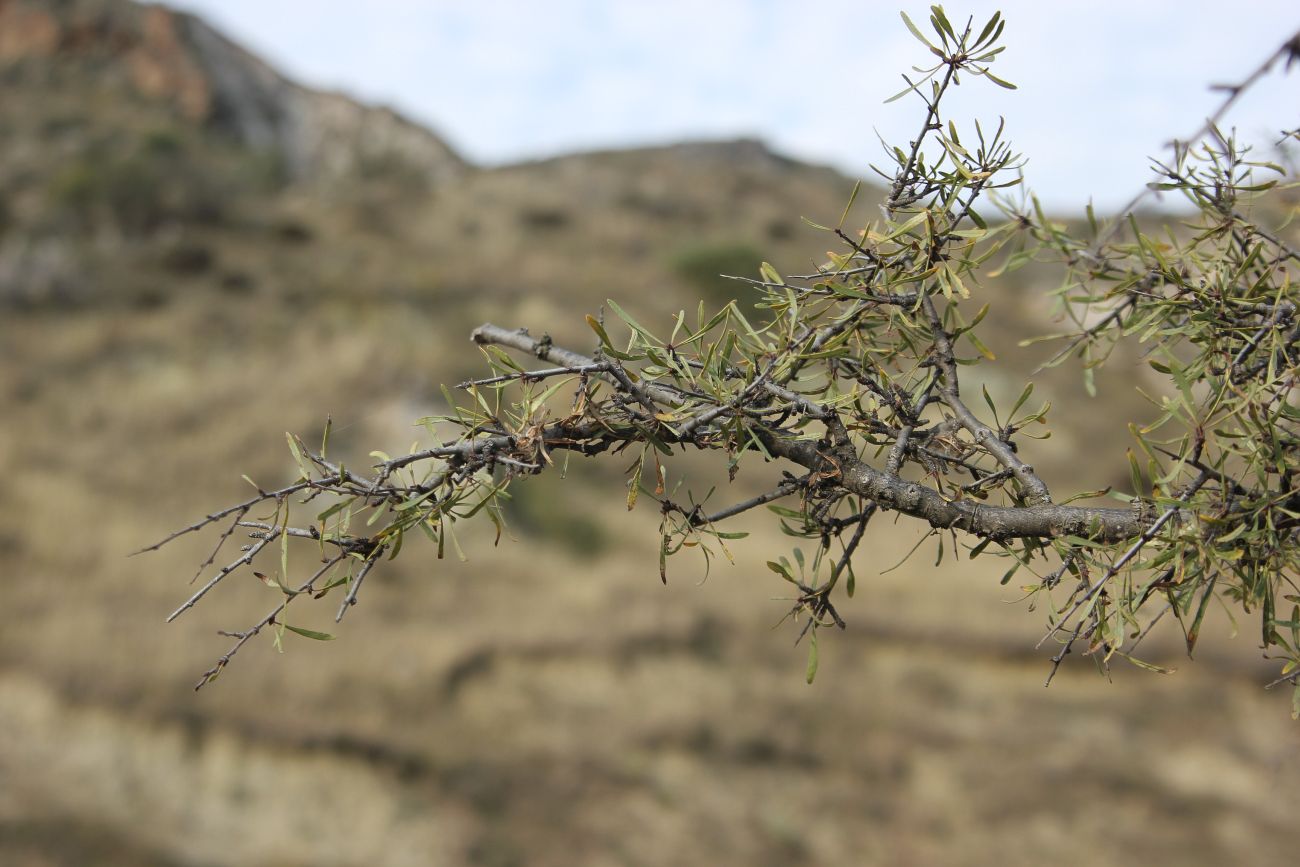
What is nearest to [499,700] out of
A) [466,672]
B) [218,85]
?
[466,672]

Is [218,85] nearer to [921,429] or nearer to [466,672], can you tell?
[466,672]

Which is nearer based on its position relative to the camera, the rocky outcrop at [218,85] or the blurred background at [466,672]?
the blurred background at [466,672]

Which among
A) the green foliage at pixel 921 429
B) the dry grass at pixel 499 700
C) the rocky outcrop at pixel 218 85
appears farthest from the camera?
the rocky outcrop at pixel 218 85

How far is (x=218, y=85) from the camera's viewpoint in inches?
1633

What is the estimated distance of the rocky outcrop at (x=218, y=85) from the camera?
37.5 meters

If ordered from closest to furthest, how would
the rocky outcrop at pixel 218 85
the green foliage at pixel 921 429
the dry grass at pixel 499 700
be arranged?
the green foliage at pixel 921 429 < the dry grass at pixel 499 700 < the rocky outcrop at pixel 218 85

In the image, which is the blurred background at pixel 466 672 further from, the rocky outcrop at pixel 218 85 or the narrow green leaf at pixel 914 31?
the rocky outcrop at pixel 218 85

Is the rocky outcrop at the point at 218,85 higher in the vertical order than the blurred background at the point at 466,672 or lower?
higher

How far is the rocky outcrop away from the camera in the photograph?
37.5 meters

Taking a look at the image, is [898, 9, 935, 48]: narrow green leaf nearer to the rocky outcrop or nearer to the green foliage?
the green foliage

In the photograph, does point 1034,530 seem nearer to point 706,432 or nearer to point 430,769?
point 706,432

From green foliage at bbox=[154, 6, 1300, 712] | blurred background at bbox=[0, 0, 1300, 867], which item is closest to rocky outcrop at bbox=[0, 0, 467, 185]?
blurred background at bbox=[0, 0, 1300, 867]

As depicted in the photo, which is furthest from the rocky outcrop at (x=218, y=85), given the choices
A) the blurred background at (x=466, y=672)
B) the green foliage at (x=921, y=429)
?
the green foliage at (x=921, y=429)

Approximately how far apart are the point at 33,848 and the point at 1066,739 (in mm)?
9847
